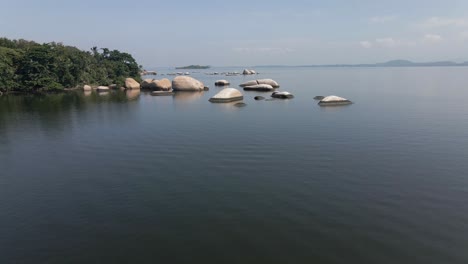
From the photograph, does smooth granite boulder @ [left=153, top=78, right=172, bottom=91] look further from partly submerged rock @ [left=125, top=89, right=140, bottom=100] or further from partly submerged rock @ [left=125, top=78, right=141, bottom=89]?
partly submerged rock @ [left=125, top=78, right=141, bottom=89]

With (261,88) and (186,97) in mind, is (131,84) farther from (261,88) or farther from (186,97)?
(261,88)

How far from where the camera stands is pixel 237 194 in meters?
14.2

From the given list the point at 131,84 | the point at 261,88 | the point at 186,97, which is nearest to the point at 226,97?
the point at 186,97

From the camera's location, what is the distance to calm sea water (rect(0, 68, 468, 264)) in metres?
10.0

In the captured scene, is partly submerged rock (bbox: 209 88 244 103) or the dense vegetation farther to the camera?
the dense vegetation

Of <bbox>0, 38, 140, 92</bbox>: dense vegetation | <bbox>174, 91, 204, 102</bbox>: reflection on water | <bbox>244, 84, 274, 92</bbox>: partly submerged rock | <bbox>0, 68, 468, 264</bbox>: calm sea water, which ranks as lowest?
<bbox>0, 68, 468, 264</bbox>: calm sea water

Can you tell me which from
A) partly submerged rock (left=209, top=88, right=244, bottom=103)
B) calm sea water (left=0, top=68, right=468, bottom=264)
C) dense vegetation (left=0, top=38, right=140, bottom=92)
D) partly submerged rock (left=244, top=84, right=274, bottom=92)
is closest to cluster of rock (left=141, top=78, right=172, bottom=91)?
dense vegetation (left=0, top=38, right=140, bottom=92)

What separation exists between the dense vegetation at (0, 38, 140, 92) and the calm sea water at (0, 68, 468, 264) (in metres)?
40.8

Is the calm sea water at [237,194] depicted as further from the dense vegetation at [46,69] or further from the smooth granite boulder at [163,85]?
the smooth granite boulder at [163,85]

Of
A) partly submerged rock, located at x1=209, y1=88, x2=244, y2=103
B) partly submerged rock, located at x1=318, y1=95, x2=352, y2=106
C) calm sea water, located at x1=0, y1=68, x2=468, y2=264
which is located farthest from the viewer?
partly submerged rock, located at x1=209, y1=88, x2=244, y2=103

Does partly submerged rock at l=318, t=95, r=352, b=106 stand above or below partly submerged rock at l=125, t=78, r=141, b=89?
below

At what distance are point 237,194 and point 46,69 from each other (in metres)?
65.6

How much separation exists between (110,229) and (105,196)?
328cm

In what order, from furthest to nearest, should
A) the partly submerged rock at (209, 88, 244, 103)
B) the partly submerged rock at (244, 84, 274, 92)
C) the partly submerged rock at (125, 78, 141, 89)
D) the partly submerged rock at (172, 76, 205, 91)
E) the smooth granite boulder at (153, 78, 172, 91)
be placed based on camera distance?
the partly submerged rock at (125, 78, 141, 89) → the smooth granite boulder at (153, 78, 172, 91) → the partly submerged rock at (244, 84, 274, 92) → the partly submerged rock at (172, 76, 205, 91) → the partly submerged rock at (209, 88, 244, 103)
